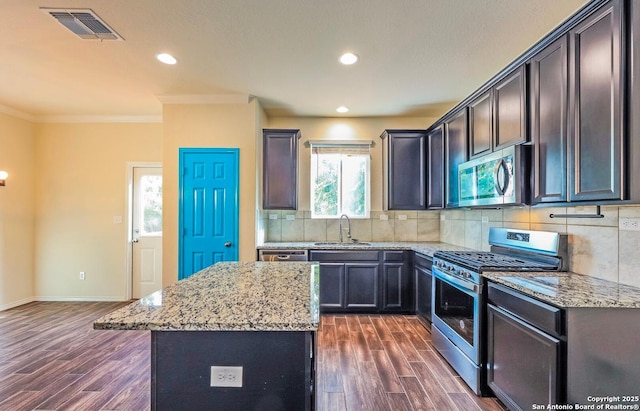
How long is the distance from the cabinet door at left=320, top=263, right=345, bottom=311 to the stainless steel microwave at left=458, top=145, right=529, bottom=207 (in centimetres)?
170

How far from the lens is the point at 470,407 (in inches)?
A: 83.1

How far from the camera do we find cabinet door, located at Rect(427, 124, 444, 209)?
371 centimetres

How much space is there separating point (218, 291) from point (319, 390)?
1.25 m

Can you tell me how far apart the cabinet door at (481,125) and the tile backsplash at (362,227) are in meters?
1.70

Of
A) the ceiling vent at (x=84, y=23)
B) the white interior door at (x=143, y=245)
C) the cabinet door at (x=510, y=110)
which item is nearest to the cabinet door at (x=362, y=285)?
the cabinet door at (x=510, y=110)

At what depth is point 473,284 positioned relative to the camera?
2.27 metres

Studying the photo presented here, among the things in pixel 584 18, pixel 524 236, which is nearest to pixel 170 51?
pixel 584 18

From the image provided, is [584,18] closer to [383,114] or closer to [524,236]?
[524,236]

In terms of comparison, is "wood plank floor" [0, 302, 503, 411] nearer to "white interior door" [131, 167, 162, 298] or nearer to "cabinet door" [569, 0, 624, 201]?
"white interior door" [131, 167, 162, 298]

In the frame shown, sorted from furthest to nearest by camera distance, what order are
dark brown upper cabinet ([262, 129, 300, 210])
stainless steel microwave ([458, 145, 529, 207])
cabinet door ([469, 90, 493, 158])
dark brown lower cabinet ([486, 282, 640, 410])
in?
dark brown upper cabinet ([262, 129, 300, 210]), cabinet door ([469, 90, 493, 158]), stainless steel microwave ([458, 145, 529, 207]), dark brown lower cabinet ([486, 282, 640, 410])

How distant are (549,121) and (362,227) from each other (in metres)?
2.84

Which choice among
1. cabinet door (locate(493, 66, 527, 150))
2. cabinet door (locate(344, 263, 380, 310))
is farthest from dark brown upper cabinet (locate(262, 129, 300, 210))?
cabinet door (locate(493, 66, 527, 150))

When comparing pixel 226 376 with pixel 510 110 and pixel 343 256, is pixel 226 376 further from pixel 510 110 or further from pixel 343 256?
pixel 343 256

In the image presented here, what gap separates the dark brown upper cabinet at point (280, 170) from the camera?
4129 mm
